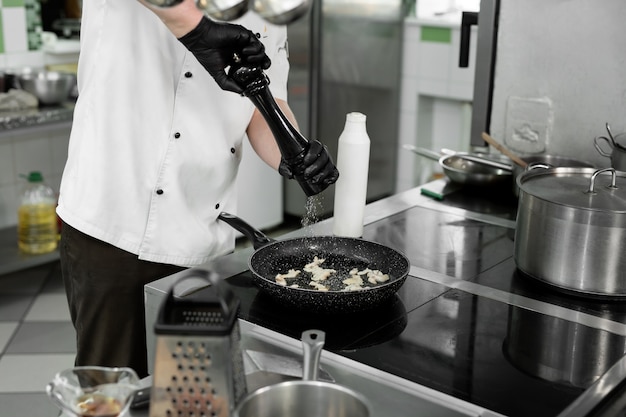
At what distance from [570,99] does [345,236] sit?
2.73 feet

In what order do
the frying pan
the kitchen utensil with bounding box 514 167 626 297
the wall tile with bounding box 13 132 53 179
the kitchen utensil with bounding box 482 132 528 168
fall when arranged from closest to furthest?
the frying pan < the kitchen utensil with bounding box 514 167 626 297 < the kitchen utensil with bounding box 482 132 528 168 < the wall tile with bounding box 13 132 53 179

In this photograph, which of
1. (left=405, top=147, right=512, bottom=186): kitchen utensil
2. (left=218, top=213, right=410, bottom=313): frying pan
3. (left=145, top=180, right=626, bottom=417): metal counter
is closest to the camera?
(left=145, top=180, right=626, bottom=417): metal counter

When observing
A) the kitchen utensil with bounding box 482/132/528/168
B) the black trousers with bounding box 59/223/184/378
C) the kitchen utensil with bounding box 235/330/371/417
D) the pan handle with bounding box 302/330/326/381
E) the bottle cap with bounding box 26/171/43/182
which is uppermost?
the kitchen utensil with bounding box 482/132/528/168

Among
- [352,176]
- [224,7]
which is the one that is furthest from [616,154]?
[224,7]

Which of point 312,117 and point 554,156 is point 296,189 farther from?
point 554,156

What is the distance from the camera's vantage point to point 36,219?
11.5ft

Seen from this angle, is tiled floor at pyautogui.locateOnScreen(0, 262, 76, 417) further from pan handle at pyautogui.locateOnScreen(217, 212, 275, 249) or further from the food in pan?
the food in pan

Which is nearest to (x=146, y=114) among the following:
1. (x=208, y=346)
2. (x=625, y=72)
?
(x=208, y=346)

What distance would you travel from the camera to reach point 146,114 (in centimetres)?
165

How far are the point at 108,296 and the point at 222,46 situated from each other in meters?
0.66

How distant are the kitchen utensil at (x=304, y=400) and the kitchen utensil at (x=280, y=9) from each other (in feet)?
1.53

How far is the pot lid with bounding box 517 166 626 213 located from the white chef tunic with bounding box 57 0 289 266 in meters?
0.65

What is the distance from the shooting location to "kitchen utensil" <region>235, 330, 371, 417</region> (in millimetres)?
1029

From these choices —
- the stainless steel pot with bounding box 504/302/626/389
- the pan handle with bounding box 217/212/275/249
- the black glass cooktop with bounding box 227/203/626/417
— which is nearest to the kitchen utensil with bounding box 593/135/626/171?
the black glass cooktop with bounding box 227/203/626/417
